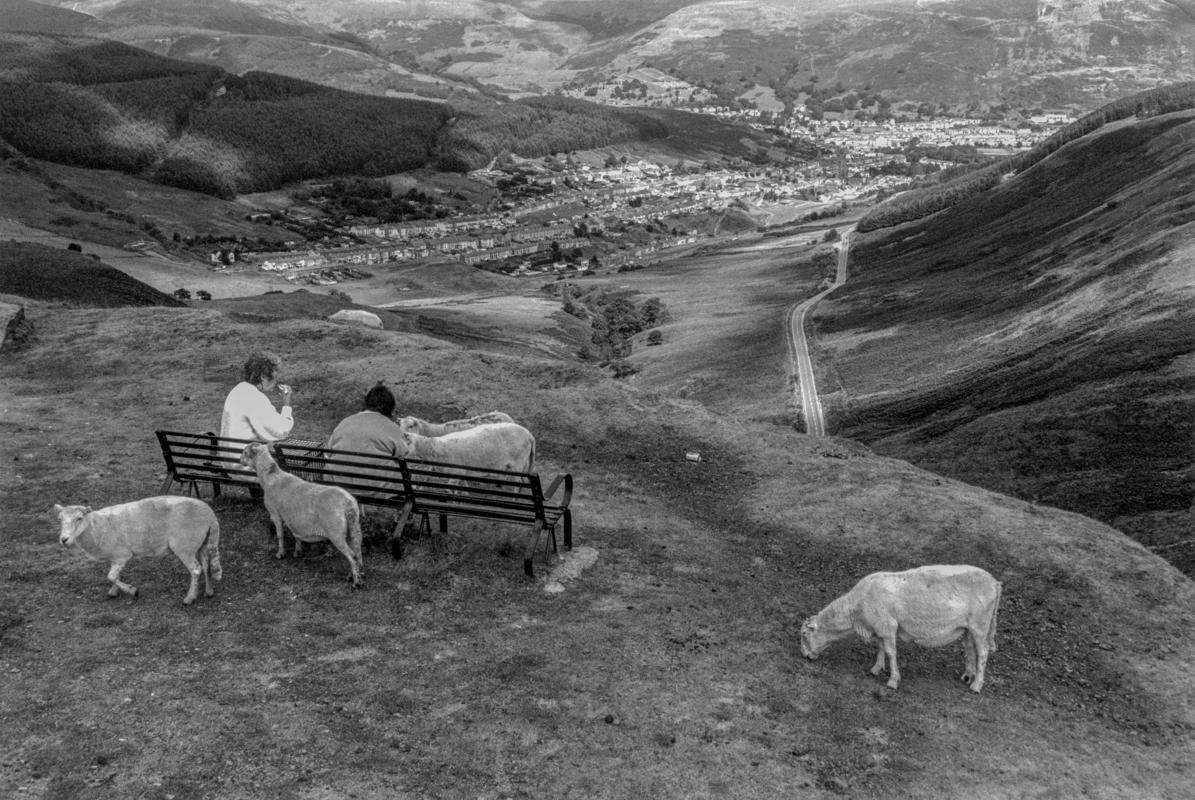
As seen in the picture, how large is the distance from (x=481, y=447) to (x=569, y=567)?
436 cm

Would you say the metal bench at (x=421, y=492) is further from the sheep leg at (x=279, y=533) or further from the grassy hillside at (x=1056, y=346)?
the grassy hillside at (x=1056, y=346)

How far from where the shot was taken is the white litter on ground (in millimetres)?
20044

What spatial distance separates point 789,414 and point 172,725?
62232 millimetres

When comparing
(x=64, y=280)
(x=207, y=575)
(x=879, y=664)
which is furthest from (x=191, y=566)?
(x=64, y=280)

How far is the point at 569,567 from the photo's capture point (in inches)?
827

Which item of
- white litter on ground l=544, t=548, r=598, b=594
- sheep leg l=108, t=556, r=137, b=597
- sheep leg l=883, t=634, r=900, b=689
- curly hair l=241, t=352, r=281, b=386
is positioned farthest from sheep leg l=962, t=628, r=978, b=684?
sheep leg l=108, t=556, r=137, b=597

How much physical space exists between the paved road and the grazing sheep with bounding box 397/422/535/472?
28.9 metres

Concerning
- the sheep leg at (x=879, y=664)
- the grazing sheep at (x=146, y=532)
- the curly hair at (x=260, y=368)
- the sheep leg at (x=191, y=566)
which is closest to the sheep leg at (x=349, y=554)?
the grazing sheep at (x=146, y=532)

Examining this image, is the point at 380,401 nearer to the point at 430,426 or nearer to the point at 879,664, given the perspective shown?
the point at 430,426

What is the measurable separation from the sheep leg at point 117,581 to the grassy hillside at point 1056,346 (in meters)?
38.3

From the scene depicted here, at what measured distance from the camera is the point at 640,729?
15164 mm

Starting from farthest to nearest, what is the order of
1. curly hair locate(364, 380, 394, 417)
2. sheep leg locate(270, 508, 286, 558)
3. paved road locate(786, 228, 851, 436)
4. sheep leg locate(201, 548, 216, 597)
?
1. paved road locate(786, 228, 851, 436)
2. curly hair locate(364, 380, 394, 417)
3. sheep leg locate(270, 508, 286, 558)
4. sheep leg locate(201, 548, 216, 597)

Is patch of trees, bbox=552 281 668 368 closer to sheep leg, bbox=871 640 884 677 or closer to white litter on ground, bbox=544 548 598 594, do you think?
white litter on ground, bbox=544 548 598 594

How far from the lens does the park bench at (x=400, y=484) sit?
19911 mm
